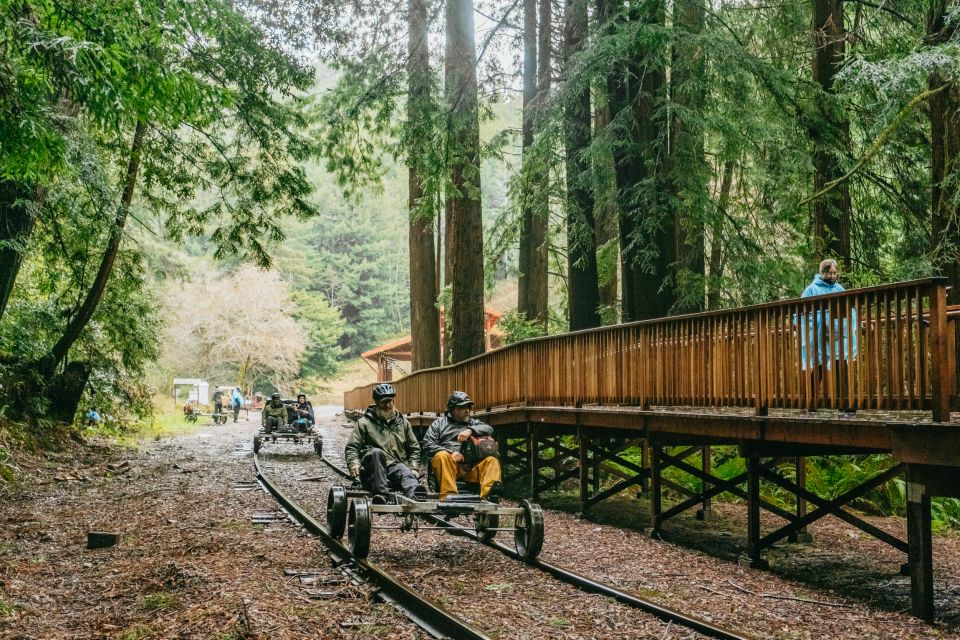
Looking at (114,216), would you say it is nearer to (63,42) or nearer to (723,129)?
(63,42)

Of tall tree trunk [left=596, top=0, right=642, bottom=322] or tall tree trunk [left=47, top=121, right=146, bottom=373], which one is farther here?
tall tree trunk [left=47, top=121, right=146, bottom=373]

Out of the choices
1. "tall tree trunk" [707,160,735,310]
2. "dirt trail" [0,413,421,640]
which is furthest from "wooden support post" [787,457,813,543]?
"dirt trail" [0,413,421,640]

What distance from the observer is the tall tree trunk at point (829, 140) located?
14.7m

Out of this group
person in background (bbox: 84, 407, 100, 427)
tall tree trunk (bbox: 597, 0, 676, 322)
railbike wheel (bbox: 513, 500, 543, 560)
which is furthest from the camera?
person in background (bbox: 84, 407, 100, 427)

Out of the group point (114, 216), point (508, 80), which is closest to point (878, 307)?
point (114, 216)

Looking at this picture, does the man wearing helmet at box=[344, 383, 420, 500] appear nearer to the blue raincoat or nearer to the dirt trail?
the dirt trail

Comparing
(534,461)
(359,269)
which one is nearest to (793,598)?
(534,461)

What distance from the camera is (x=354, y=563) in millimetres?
8109

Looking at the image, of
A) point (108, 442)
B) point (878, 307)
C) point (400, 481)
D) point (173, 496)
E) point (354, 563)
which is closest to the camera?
point (878, 307)

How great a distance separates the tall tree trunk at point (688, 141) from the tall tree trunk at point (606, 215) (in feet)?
3.86

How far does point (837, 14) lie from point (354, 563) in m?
12.9

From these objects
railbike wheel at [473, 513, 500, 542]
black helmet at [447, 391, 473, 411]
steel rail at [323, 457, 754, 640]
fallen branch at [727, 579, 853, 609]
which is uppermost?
black helmet at [447, 391, 473, 411]

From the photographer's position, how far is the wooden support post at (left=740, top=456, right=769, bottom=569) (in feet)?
29.4

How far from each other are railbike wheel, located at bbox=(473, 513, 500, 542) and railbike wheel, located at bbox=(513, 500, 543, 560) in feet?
0.88
